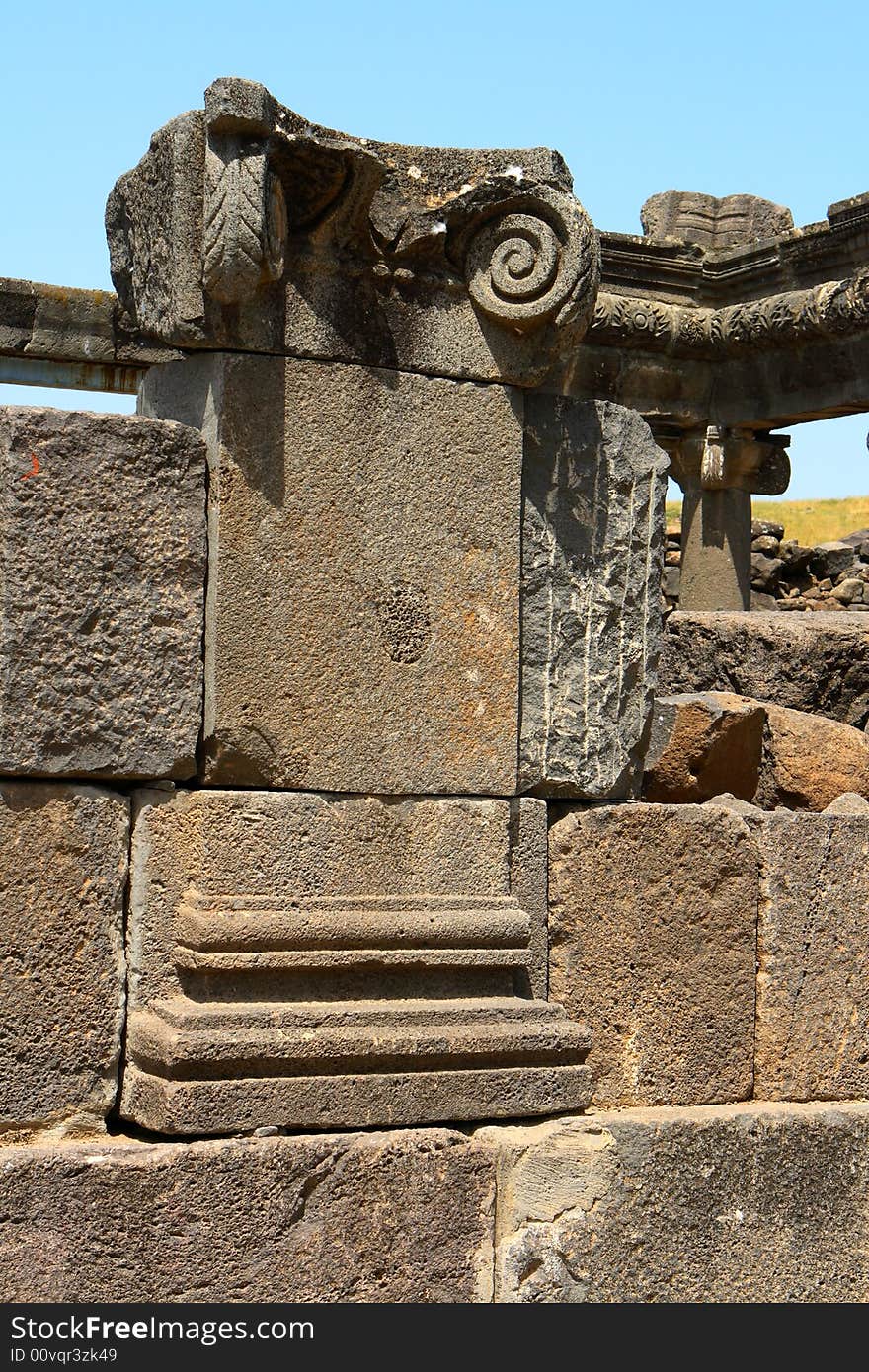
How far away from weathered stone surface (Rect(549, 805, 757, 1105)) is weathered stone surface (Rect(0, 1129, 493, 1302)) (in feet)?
1.74

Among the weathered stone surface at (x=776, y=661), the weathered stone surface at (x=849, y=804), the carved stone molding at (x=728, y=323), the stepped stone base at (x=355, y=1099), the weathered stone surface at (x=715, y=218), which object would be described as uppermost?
the weathered stone surface at (x=715, y=218)

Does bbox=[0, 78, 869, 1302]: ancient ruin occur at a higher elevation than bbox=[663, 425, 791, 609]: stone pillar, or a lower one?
lower

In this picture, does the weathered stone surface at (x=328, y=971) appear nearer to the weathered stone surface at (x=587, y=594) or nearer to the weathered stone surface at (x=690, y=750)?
the weathered stone surface at (x=587, y=594)

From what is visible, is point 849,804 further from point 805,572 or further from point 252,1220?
point 805,572

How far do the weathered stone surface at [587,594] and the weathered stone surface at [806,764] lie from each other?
70cm

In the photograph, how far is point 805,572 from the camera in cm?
2002

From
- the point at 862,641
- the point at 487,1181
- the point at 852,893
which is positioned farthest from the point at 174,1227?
the point at 862,641

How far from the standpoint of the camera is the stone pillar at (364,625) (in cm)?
343

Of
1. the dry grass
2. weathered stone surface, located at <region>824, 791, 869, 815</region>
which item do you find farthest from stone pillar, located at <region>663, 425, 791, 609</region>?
the dry grass

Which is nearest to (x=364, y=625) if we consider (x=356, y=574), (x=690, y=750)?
(x=356, y=574)

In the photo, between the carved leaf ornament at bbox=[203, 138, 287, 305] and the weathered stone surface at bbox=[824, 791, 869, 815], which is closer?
the carved leaf ornament at bbox=[203, 138, 287, 305]

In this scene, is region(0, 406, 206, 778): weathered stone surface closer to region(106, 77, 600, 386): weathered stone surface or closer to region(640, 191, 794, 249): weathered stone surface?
region(106, 77, 600, 386): weathered stone surface

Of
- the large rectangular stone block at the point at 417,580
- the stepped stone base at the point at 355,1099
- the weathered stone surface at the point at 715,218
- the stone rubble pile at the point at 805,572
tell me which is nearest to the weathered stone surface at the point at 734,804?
the large rectangular stone block at the point at 417,580

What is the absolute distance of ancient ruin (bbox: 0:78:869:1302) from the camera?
3.36m
